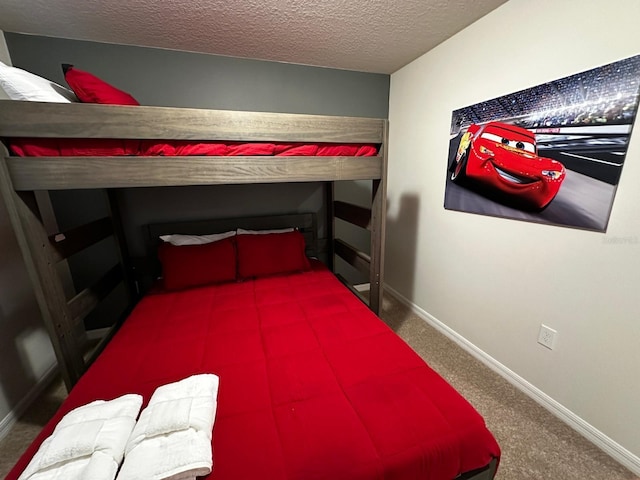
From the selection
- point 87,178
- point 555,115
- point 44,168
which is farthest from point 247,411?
point 555,115

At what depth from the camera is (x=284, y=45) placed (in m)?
1.88

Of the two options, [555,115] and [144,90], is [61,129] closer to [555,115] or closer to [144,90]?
[144,90]

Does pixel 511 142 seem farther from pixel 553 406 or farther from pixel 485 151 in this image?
pixel 553 406

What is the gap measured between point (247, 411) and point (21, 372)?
165cm

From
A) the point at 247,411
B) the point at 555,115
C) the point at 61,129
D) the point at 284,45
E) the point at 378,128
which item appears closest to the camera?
the point at 247,411

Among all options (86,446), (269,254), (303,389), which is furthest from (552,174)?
(86,446)

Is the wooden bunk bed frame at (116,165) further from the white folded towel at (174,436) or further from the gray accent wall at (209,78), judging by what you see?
the gray accent wall at (209,78)

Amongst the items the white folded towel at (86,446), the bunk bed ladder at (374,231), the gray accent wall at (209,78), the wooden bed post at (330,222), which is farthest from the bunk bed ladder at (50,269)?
the wooden bed post at (330,222)

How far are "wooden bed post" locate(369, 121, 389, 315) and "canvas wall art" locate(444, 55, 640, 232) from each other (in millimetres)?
645

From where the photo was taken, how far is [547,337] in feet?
4.74

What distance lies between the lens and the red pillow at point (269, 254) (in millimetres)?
2047

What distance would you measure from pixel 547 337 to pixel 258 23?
8.24ft

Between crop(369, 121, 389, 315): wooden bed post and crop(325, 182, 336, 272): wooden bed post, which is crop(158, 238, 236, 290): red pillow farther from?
crop(369, 121, 389, 315): wooden bed post

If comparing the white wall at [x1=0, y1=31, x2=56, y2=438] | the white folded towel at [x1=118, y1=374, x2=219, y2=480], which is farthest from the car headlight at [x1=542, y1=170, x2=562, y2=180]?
the white wall at [x1=0, y1=31, x2=56, y2=438]
